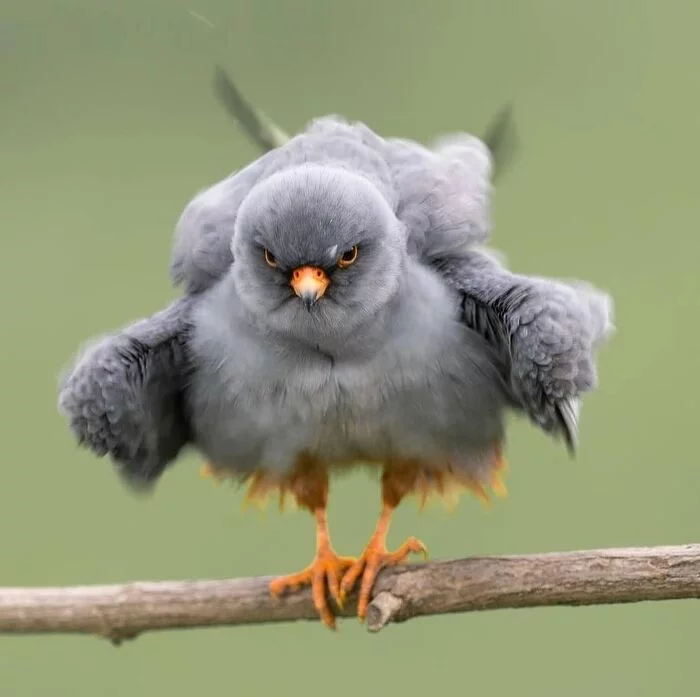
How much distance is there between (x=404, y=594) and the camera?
7.47ft

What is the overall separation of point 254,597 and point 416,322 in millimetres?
635

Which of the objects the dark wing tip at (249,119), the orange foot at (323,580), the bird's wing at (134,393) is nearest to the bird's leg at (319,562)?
the orange foot at (323,580)

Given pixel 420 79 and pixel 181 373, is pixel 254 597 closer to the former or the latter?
pixel 181 373

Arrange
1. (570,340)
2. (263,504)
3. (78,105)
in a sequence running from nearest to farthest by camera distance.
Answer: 1. (570,340)
2. (263,504)
3. (78,105)

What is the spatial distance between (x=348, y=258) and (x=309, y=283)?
0.10m

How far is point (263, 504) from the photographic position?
265 cm

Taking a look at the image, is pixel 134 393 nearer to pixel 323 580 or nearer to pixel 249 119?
pixel 323 580

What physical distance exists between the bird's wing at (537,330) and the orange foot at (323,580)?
519 millimetres

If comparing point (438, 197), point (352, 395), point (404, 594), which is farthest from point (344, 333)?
point (404, 594)

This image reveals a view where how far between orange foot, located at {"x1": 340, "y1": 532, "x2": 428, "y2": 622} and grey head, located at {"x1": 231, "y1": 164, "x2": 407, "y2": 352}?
0.49 m

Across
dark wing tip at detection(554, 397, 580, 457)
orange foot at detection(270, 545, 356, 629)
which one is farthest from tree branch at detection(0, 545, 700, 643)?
dark wing tip at detection(554, 397, 580, 457)

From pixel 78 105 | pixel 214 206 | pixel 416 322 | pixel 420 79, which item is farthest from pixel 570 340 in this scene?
pixel 78 105

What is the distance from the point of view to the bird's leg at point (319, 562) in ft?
7.99

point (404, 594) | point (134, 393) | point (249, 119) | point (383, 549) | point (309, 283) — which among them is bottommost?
point (404, 594)
